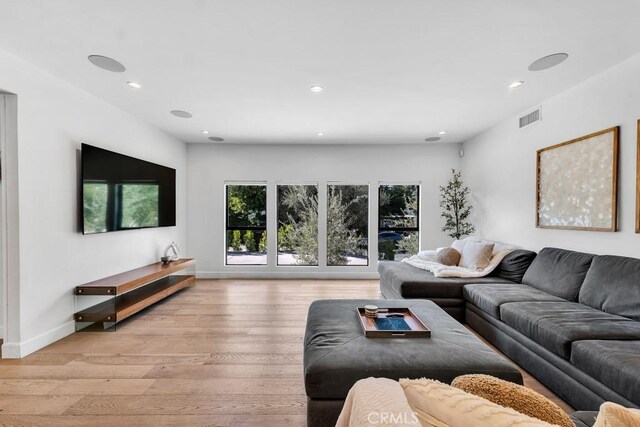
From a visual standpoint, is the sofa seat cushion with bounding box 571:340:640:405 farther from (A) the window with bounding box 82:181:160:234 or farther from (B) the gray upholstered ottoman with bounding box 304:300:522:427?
(A) the window with bounding box 82:181:160:234

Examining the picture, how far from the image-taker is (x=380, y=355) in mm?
1707

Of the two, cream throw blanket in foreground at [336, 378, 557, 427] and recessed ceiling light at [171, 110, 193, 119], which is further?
recessed ceiling light at [171, 110, 193, 119]

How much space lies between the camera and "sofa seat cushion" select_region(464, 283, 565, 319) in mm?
2709

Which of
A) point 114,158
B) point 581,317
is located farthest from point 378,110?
point 114,158

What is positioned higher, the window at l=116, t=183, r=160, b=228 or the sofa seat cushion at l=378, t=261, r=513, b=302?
the window at l=116, t=183, r=160, b=228

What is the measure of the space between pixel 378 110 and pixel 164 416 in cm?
361

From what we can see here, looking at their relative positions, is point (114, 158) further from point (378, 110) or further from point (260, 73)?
point (378, 110)

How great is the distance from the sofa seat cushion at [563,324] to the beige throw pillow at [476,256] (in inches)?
51.9

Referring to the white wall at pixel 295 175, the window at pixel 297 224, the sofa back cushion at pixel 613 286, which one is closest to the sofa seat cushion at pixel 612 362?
the sofa back cushion at pixel 613 286

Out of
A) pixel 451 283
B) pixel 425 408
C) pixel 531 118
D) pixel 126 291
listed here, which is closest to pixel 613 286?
pixel 451 283

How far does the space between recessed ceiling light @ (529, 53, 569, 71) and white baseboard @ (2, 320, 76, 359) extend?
5006mm

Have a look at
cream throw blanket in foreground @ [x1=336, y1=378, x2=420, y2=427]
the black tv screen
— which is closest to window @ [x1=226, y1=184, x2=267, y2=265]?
the black tv screen

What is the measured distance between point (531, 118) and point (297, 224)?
3.92 m

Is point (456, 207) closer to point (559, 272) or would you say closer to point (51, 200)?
point (559, 272)
